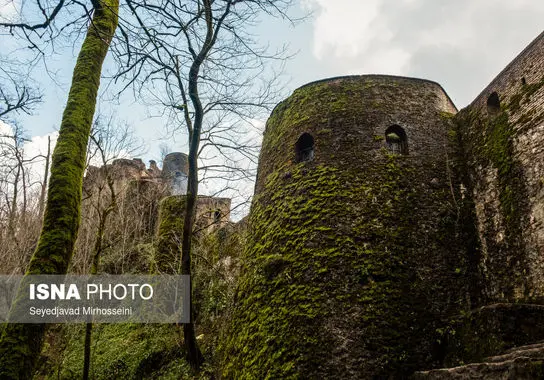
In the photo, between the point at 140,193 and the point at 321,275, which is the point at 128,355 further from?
the point at 140,193

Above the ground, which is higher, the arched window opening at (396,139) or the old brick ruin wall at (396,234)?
the arched window opening at (396,139)

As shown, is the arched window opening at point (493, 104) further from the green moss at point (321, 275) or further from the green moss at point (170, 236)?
the green moss at point (170, 236)

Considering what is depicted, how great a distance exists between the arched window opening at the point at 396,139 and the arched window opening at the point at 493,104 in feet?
4.78

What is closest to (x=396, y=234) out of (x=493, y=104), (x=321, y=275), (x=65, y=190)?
(x=321, y=275)

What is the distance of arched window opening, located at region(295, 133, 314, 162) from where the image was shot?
7.58m

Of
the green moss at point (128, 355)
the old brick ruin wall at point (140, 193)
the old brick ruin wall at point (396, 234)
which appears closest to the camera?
the old brick ruin wall at point (396, 234)

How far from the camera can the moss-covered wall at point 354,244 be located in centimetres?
535

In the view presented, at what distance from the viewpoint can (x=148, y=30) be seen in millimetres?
3818

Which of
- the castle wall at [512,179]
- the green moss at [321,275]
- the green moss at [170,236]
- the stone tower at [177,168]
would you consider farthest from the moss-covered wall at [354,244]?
the stone tower at [177,168]

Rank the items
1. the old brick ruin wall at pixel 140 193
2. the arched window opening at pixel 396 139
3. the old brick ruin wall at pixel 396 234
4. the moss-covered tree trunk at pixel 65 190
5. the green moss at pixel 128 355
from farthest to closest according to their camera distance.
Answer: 1. the old brick ruin wall at pixel 140 193
2. the green moss at pixel 128 355
3. the arched window opening at pixel 396 139
4. the old brick ruin wall at pixel 396 234
5. the moss-covered tree trunk at pixel 65 190

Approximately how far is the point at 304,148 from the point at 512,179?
135 inches

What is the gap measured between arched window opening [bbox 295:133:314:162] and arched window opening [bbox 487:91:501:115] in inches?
121

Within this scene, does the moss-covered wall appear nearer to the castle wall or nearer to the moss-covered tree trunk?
the castle wall

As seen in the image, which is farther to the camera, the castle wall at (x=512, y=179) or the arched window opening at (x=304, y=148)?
the arched window opening at (x=304, y=148)
